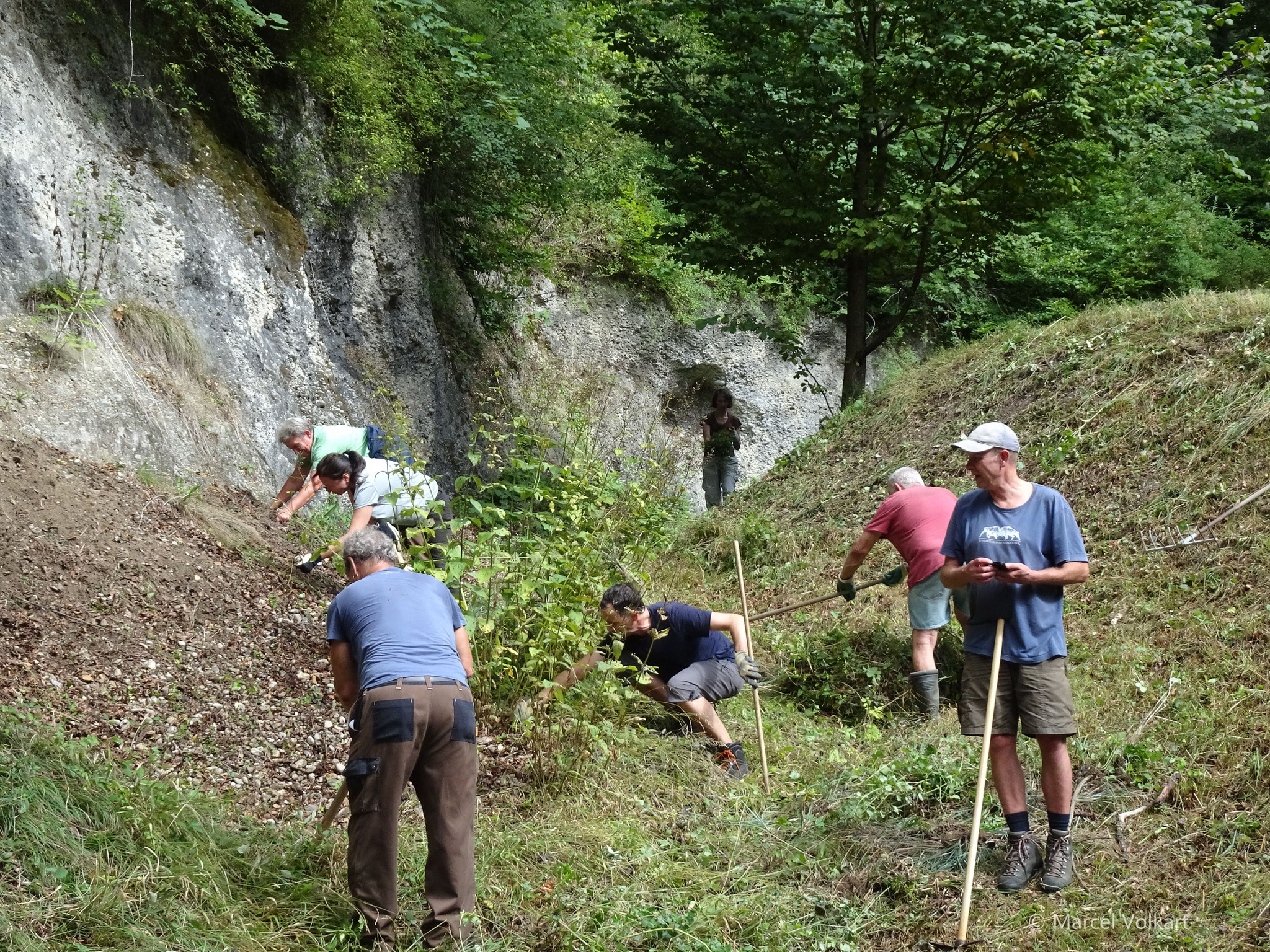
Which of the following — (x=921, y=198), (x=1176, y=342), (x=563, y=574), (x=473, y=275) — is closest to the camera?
(x=563, y=574)

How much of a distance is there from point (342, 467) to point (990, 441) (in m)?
3.79

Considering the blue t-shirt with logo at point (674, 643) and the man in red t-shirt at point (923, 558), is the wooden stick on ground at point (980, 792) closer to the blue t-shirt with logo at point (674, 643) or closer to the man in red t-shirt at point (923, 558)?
Answer: the blue t-shirt with logo at point (674, 643)

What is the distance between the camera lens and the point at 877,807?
450cm

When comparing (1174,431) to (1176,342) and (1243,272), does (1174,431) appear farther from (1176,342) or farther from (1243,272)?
(1243,272)

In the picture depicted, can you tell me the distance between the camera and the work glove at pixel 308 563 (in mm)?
6852

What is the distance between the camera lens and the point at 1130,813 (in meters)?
4.18

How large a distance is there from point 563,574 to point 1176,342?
6.05 metres

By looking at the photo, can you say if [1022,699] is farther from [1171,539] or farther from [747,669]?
[1171,539]

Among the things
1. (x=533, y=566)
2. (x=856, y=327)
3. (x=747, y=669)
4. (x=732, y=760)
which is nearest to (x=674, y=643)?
(x=747, y=669)

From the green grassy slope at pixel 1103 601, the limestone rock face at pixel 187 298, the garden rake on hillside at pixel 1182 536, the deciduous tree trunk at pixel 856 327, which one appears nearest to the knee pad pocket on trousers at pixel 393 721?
the green grassy slope at pixel 1103 601

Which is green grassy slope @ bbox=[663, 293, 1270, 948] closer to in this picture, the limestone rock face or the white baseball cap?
the white baseball cap

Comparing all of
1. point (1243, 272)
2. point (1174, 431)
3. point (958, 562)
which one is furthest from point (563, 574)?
point (1243, 272)

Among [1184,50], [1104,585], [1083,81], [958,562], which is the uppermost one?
[1184,50]

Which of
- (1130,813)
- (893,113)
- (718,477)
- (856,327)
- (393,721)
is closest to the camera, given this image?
(393,721)
